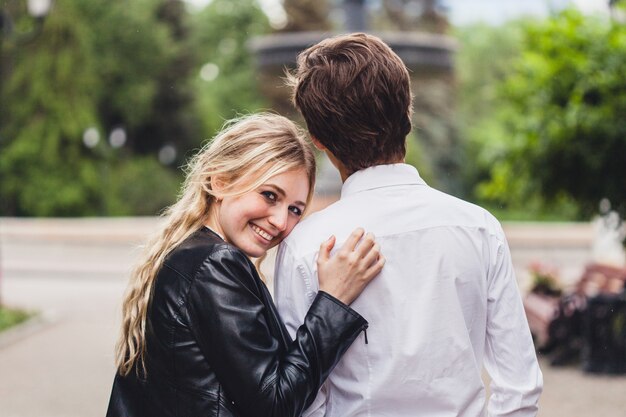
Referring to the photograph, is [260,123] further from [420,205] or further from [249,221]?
[420,205]

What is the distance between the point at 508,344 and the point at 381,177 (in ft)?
1.59

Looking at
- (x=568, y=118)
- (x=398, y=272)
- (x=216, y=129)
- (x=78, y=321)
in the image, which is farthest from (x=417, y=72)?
(x=398, y=272)

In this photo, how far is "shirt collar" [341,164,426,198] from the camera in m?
2.10

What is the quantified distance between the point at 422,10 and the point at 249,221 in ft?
106

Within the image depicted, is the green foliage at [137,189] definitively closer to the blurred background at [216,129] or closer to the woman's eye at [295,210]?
the blurred background at [216,129]

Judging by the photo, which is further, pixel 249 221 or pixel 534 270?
pixel 534 270

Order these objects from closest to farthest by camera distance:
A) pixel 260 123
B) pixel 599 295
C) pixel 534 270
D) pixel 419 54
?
1. pixel 260 123
2. pixel 599 295
3. pixel 534 270
4. pixel 419 54

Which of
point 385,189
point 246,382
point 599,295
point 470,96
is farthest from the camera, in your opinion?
point 470,96

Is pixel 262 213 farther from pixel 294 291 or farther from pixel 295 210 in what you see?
pixel 294 291

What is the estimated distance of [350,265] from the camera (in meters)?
2.00

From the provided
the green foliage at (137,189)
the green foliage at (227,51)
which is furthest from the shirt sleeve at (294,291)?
the green foliage at (227,51)

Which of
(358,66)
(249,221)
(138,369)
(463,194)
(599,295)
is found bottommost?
(463,194)

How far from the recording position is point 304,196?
2.25 m

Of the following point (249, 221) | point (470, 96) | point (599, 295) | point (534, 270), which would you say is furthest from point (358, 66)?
point (470, 96)
